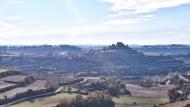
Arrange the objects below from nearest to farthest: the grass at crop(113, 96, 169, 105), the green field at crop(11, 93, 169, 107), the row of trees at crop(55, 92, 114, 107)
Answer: the row of trees at crop(55, 92, 114, 107) → the green field at crop(11, 93, 169, 107) → the grass at crop(113, 96, 169, 105)

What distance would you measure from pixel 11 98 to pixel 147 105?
52.6 meters

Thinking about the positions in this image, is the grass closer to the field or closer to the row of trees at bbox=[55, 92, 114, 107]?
the row of trees at bbox=[55, 92, 114, 107]

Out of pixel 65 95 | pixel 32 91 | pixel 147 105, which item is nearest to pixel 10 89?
pixel 32 91

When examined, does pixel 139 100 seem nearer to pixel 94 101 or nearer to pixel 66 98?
pixel 94 101

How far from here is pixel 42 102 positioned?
15900 centimetres

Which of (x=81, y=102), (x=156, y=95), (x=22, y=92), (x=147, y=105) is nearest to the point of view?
(x=81, y=102)

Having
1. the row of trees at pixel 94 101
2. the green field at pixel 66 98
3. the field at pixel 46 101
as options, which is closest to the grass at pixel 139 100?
the green field at pixel 66 98

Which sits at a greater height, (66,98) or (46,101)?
(66,98)

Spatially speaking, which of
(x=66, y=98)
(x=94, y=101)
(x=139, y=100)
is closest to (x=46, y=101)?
(x=66, y=98)

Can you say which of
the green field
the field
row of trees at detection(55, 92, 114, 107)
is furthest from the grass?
the field

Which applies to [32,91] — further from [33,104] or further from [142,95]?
[142,95]

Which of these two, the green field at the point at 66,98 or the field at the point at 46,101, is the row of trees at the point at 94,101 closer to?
the green field at the point at 66,98

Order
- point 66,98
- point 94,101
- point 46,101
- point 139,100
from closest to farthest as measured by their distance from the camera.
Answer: point 94,101, point 46,101, point 66,98, point 139,100

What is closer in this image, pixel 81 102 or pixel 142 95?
pixel 81 102
